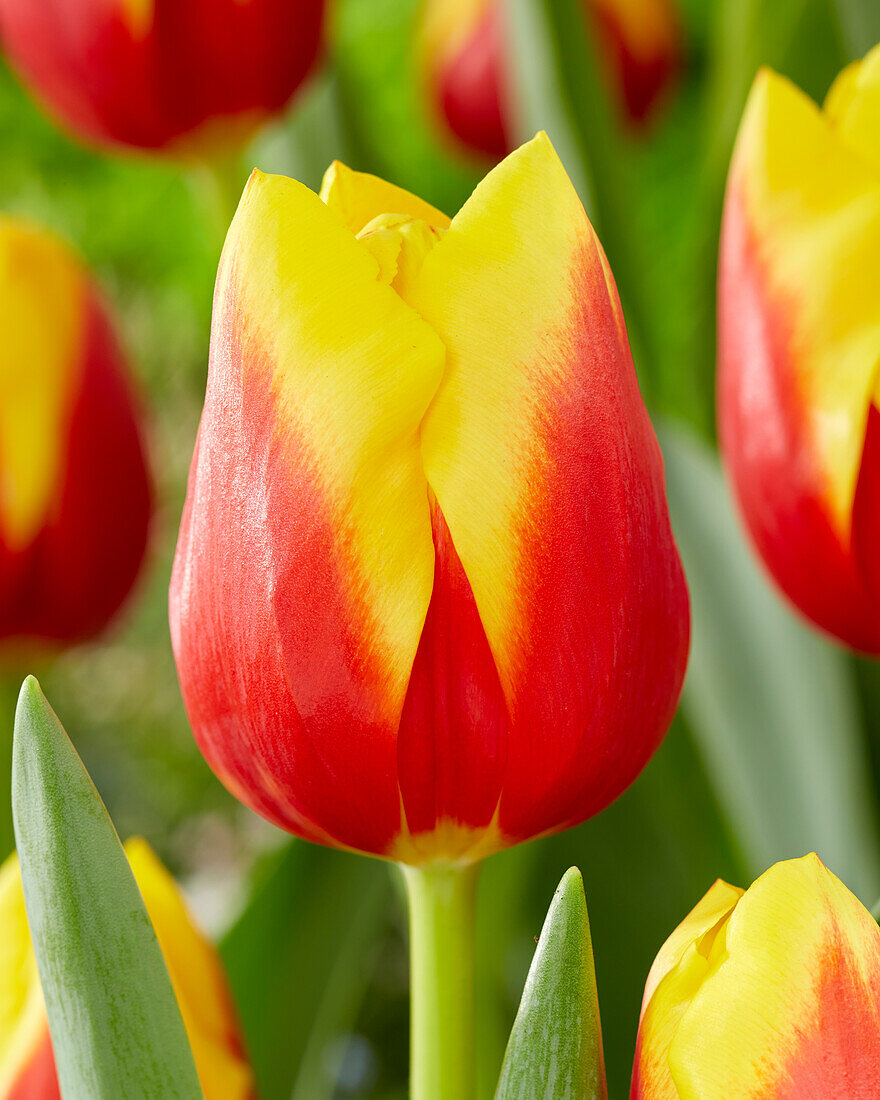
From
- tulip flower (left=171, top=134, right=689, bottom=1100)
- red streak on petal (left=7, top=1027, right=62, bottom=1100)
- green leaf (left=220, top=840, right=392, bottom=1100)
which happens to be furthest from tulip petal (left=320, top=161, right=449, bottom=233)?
green leaf (left=220, top=840, right=392, bottom=1100)

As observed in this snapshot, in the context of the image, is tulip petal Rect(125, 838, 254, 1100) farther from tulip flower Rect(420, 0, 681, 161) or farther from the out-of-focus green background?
tulip flower Rect(420, 0, 681, 161)

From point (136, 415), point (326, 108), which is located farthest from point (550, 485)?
point (326, 108)

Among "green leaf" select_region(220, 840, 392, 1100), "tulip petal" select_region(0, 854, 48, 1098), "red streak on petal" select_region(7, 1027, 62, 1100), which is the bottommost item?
"green leaf" select_region(220, 840, 392, 1100)


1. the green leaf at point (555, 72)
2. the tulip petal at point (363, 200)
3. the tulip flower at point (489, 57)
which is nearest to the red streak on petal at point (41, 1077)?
the tulip petal at point (363, 200)

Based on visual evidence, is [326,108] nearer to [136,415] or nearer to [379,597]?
[136,415]

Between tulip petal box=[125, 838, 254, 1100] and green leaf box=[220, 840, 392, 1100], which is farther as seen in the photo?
green leaf box=[220, 840, 392, 1100]

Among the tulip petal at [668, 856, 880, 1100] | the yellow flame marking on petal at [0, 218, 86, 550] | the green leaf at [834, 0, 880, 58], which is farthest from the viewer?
the green leaf at [834, 0, 880, 58]

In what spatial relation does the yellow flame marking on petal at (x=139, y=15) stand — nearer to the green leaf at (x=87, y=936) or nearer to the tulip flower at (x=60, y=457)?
the tulip flower at (x=60, y=457)
